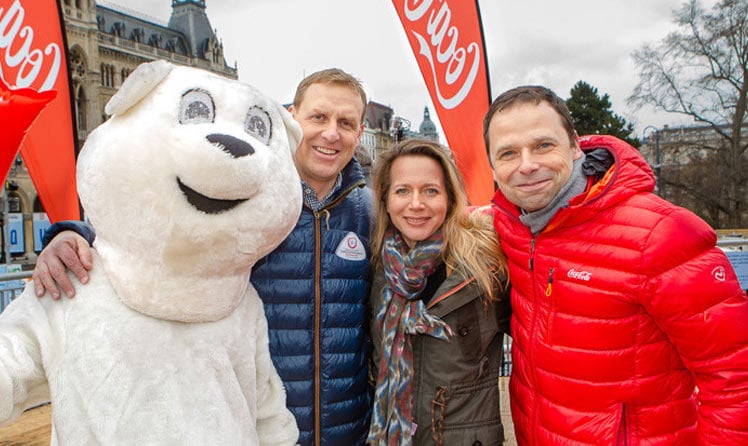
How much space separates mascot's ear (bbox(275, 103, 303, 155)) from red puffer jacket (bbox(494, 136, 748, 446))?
37.2 inches

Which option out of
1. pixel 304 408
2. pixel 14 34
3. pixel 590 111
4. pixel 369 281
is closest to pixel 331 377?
pixel 304 408

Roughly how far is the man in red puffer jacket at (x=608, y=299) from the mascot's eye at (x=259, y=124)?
852 mm

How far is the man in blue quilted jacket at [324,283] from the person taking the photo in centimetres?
224

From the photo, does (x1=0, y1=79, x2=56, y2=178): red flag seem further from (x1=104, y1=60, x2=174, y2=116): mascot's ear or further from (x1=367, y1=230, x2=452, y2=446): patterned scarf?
(x1=367, y1=230, x2=452, y2=446): patterned scarf

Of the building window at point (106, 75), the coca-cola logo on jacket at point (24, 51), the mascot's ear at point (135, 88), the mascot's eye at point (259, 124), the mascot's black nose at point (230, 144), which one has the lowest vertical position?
→ the mascot's black nose at point (230, 144)

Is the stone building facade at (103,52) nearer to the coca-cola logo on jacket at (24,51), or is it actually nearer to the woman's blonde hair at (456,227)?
the coca-cola logo on jacket at (24,51)

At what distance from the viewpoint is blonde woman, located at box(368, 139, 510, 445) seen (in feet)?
7.23

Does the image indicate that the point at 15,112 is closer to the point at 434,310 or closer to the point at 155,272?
the point at 155,272

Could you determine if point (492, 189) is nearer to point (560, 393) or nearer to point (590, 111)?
point (560, 393)

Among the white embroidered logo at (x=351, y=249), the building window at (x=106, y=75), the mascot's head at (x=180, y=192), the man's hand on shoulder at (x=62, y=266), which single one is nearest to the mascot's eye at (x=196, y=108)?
the mascot's head at (x=180, y=192)

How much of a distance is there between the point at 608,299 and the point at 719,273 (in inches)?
12.9

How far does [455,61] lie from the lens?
5.62 m

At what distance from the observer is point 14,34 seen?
4695 mm

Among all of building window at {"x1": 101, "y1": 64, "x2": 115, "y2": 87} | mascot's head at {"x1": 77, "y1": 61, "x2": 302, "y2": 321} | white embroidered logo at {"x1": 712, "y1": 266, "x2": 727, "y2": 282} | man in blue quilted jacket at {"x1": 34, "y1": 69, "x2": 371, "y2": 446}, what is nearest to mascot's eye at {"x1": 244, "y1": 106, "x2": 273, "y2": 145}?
mascot's head at {"x1": 77, "y1": 61, "x2": 302, "y2": 321}
